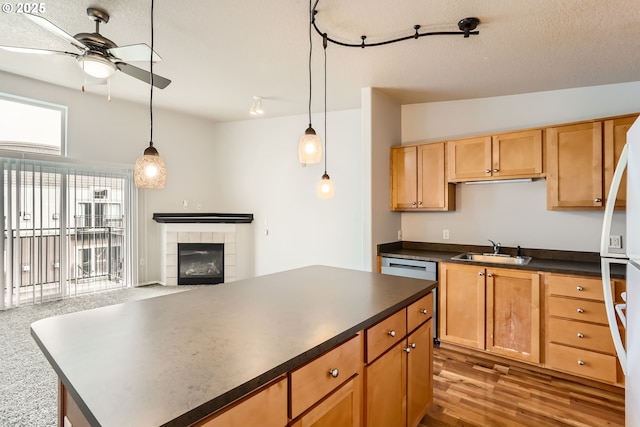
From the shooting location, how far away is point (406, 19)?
2225mm

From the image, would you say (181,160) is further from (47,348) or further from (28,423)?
(47,348)

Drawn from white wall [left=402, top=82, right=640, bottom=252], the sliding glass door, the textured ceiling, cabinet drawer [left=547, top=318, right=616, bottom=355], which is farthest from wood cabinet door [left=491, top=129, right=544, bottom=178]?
the sliding glass door

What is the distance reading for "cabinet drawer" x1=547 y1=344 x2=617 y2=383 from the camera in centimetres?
244

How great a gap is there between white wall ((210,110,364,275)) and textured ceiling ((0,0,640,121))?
103cm

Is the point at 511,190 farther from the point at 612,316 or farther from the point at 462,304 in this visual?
the point at 612,316

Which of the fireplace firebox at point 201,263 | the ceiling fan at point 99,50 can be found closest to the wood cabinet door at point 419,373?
the ceiling fan at point 99,50

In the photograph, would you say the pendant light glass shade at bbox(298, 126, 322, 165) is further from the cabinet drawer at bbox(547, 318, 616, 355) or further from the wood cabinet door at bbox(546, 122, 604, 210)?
the cabinet drawer at bbox(547, 318, 616, 355)

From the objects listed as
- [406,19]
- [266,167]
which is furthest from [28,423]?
[266,167]

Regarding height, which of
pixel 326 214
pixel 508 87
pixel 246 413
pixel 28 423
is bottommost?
pixel 28 423

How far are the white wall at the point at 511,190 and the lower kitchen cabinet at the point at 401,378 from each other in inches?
74.4

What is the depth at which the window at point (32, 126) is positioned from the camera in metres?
3.75

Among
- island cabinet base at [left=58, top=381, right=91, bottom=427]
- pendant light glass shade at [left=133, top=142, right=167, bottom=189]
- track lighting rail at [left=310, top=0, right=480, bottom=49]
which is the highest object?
track lighting rail at [left=310, top=0, right=480, bottom=49]

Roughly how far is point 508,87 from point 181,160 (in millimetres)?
4825

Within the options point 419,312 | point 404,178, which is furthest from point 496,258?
point 419,312
